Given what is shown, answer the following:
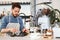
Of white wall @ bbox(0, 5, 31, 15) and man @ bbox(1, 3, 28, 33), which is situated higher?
white wall @ bbox(0, 5, 31, 15)

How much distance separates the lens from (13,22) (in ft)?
3.84

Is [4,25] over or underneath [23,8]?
underneath

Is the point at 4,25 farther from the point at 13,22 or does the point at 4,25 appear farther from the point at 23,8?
the point at 23,8

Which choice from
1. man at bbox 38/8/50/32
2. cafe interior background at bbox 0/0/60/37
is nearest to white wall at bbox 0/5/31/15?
cafe interior background at bbox 0/0/60/37

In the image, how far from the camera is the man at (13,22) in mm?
1161

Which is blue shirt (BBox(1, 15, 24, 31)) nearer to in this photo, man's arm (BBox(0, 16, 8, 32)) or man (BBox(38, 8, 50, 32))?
man's arm (BBox(0, 16, 8, 32))

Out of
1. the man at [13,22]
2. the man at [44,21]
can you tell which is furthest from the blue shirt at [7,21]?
the man at [44,21]

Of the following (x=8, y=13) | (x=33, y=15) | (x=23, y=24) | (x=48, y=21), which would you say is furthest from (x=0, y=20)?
(x=48, y=21)

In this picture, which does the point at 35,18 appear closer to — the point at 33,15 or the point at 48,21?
the point at 33,15

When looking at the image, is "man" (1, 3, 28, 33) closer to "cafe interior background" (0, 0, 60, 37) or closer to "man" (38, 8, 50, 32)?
"cafe interior background" (0, 0, 60, 37)

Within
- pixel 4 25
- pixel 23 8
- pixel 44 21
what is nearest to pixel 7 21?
pixel 4 25

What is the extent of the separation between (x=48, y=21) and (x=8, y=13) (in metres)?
0.42

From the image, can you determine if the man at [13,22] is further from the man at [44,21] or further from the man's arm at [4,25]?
the man at [44,21]

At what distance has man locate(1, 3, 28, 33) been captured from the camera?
116cm
